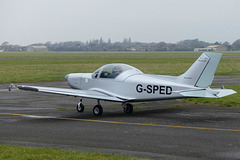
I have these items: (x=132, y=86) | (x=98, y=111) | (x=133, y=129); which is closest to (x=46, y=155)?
(x=133, y=129)

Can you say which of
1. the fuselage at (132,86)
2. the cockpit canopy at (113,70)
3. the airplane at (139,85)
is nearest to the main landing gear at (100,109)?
the airplane at (139,85)

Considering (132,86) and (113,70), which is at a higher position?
(113,70)

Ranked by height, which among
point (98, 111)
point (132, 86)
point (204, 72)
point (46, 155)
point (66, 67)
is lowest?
point (66, 67)

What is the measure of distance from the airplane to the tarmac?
806 millimetres

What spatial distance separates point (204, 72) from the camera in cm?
1559

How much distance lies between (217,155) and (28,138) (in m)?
5.32

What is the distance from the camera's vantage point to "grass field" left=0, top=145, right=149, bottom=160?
9.36 m

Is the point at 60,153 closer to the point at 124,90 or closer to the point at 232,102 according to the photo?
the point at 124,90

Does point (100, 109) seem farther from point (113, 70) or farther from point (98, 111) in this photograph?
point (113, 70)

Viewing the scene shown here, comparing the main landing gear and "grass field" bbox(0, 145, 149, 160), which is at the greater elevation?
"grass field" bbox(0, 145, 149, 160)

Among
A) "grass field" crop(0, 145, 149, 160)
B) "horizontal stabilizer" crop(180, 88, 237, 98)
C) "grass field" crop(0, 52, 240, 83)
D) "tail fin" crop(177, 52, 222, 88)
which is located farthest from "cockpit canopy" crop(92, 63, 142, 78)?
"grass field" crop(0, 52, 240, 83)

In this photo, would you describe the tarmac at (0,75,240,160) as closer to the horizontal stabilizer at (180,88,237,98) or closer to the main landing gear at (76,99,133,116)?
the main landing gear at (76,99,133,116)

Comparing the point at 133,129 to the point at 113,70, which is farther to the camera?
the point at 113,70

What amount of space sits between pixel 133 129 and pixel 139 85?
3.12 meters
